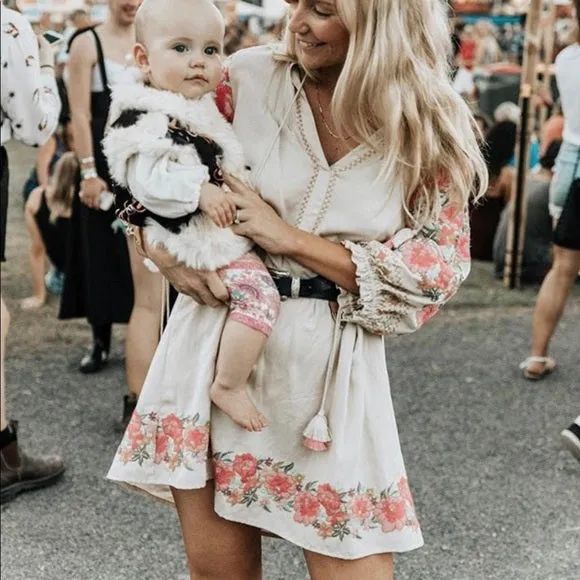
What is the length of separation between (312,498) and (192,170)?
69cm

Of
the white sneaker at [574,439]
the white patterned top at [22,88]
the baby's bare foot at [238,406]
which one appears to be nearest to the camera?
the baby's bare foot at [238,406]

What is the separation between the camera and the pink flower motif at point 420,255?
1.93 m

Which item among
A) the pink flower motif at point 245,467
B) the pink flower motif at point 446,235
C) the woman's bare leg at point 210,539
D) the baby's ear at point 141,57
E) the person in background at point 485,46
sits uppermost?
the baby's ear at point 141,57

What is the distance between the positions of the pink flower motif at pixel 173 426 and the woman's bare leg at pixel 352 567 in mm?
354

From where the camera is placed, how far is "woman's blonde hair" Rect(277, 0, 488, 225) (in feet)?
5.99

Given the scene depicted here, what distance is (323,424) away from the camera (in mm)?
1943

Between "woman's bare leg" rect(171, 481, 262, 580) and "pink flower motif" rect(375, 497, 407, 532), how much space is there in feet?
0.99

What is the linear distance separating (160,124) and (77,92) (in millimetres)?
2463

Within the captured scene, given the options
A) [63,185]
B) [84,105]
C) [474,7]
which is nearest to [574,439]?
[84,105]

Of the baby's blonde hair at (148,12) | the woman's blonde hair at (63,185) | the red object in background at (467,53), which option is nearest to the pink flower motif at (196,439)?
the baby's blonde hair at (148,12)

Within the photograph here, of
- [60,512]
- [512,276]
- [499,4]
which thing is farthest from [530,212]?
[499,4]

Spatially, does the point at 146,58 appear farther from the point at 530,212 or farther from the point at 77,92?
the point at 530,212

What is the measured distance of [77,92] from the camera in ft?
13.8

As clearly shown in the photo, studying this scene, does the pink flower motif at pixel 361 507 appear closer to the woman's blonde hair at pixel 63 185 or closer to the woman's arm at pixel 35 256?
the woman's blonde hair at pixel 63 185
